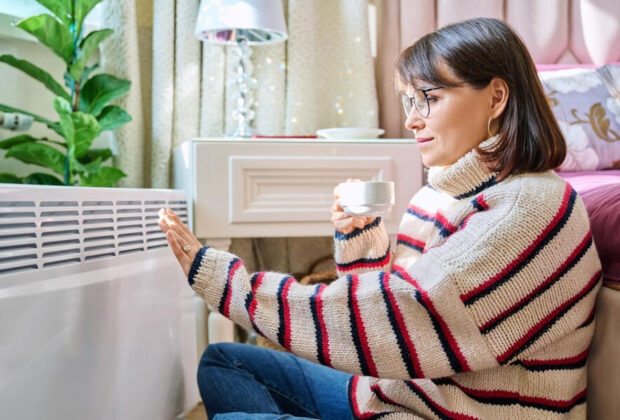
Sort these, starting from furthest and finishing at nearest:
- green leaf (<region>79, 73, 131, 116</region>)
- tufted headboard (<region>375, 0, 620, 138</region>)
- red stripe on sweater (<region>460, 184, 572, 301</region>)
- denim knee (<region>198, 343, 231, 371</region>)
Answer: tufted headboard (<region>375, 0, 620, 138</region>), green leaf (<region>79, 73, 131, 116</region>), denim knee (<region>198, 343, 231, 371</region>), red stripe on sweater (<region>460, 184, 572, 301</region>)

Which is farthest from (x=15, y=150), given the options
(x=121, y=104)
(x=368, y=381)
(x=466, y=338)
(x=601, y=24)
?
(x=601, y=24)

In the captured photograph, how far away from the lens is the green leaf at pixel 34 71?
1453 millimetres

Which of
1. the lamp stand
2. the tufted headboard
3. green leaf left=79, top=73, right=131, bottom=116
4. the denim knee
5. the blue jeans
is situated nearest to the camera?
the blue jeans

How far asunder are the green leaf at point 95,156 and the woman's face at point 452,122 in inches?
42.4

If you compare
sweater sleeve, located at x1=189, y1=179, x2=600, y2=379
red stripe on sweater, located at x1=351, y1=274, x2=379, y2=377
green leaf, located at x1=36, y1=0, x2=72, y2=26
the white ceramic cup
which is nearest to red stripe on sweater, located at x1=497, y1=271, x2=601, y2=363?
sweater sleeve, located at x1=189, y1=179, x2=600, y2=379

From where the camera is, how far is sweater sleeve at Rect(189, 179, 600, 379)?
67 cm

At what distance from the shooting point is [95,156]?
169cm

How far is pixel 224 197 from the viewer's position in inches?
58.3

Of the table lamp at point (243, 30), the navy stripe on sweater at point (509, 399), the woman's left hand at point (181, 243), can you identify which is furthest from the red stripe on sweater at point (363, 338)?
the table lamp at point (243, 30)

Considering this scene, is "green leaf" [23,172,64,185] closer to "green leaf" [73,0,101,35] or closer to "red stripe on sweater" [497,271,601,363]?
"green leaf" [73,0,101,35]

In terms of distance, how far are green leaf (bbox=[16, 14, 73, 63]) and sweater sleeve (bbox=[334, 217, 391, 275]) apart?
93 cm

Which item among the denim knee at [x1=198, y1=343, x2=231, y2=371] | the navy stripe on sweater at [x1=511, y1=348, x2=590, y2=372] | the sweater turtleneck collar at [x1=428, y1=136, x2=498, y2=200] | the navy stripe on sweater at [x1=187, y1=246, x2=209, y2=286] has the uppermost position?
the sweater turtleneck collar at [x1=428, y1=136, x2=498, y2=200]

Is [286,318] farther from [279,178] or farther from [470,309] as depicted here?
[279,178]

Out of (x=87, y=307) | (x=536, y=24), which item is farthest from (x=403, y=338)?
(x=536, y=24)
